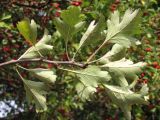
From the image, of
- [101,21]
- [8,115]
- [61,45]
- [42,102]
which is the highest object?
[101,21]

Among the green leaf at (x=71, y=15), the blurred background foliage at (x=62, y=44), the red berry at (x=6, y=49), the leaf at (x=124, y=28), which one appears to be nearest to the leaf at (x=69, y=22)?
the green leaf at (x=71, y=15)

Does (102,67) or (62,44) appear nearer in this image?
(102,67)

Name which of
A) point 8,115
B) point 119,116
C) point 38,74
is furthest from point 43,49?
point 8,115

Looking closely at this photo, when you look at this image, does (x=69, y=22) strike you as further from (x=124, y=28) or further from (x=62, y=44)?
(x=62, y=44)

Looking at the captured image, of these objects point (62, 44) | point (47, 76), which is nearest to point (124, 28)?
point (47, 76)

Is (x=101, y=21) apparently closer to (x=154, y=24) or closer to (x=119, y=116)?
(x=154, y=24)

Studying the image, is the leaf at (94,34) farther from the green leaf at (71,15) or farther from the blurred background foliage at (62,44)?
the blurred background foliage at (62,44)
